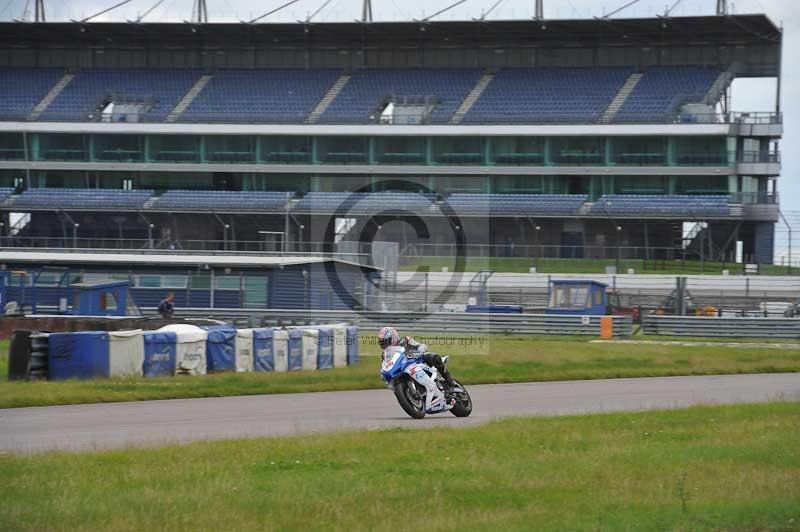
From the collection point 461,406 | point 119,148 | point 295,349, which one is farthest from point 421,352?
point 119,148

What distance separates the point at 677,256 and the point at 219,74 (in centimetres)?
3063

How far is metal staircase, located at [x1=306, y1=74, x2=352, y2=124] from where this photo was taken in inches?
2557

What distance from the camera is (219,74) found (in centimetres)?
7025

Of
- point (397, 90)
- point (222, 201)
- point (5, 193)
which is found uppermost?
point (397, 90)

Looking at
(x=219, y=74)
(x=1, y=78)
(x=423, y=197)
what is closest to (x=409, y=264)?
(x=423, y=197)

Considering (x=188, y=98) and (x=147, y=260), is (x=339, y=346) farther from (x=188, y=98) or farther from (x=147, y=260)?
(x=188, y=98)

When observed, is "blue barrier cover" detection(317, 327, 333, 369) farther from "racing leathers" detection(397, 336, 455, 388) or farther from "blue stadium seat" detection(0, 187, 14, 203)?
"blue stadium seat" detection(0, 187, 14, 203)

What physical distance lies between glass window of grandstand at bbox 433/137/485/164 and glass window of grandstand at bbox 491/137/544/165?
33.2 inches

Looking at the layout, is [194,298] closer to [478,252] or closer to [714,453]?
[478,252]

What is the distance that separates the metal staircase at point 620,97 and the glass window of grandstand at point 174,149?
73.2 feet

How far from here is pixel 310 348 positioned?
26.0 meters

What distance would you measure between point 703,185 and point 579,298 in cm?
1958

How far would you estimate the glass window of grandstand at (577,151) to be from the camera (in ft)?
203

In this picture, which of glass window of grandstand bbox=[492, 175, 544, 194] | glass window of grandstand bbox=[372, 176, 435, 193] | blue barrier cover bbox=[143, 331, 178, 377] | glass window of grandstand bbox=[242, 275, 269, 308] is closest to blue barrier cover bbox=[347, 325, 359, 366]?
blue barrier cover bbox=[143, 331, 178, 377]
